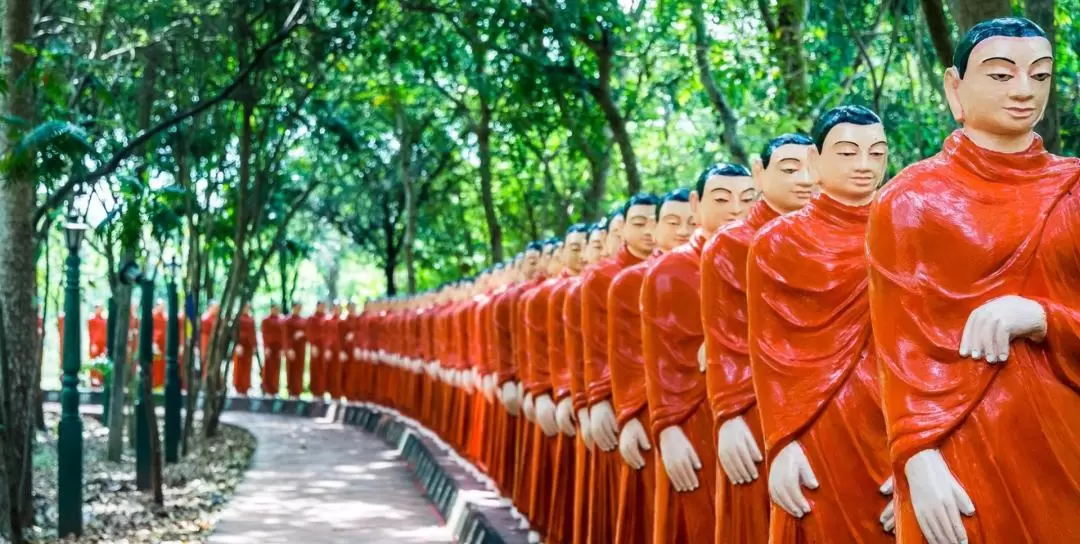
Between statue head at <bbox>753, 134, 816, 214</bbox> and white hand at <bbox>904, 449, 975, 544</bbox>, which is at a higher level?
statue head at <bbox>753, 134, 816, 214</bbox>

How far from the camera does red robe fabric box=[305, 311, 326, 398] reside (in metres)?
25.1

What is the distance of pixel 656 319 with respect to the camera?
5633 millimetres

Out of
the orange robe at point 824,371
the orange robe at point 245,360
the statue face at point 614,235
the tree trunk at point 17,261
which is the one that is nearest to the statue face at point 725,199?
the orange robe at point 824,371

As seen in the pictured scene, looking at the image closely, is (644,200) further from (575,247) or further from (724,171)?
(575,247)

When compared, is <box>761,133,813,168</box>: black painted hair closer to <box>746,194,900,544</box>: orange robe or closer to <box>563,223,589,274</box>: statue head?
<box>746,194,900,544</box>: orange robe

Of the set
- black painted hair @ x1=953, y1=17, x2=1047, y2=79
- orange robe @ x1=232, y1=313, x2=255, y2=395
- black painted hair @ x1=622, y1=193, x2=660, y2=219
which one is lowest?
orange robe @ x1=232, y1=313, x2=255, y2=395

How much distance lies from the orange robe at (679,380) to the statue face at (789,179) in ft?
2.54

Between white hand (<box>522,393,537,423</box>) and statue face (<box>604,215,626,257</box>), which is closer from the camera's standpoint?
statue face (<box>604,215,626,257</box>)

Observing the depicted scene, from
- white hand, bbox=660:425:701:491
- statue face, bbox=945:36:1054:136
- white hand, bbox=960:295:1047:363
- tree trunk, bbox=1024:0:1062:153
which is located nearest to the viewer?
white hand, bbox=960:295:1047:363

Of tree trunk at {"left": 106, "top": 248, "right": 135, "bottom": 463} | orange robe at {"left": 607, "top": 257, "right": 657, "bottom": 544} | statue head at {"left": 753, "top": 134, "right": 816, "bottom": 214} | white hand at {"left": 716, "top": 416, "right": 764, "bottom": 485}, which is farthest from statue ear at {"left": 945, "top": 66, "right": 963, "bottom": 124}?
tree trunk at {"left": 106, "top": 248, "right": 135, "bottom": 463}

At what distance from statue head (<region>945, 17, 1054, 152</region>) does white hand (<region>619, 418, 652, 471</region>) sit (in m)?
2.91

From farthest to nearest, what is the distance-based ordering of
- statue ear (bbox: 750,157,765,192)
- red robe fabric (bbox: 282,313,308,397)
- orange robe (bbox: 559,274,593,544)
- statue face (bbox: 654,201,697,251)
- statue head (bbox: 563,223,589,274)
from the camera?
red robe fabric (bbox: 282,313,308,397) → statue head (bbox: 563,223,589,274) → orange robe (bbox: 559,274,593,544) → statue face (bbox: 654,201,697,251) → statue ear (bbox: 750,157,765,192)

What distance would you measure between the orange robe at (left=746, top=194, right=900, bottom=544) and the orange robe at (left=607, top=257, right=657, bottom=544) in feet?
5.61

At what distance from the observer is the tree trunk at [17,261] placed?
8781 millimetres
